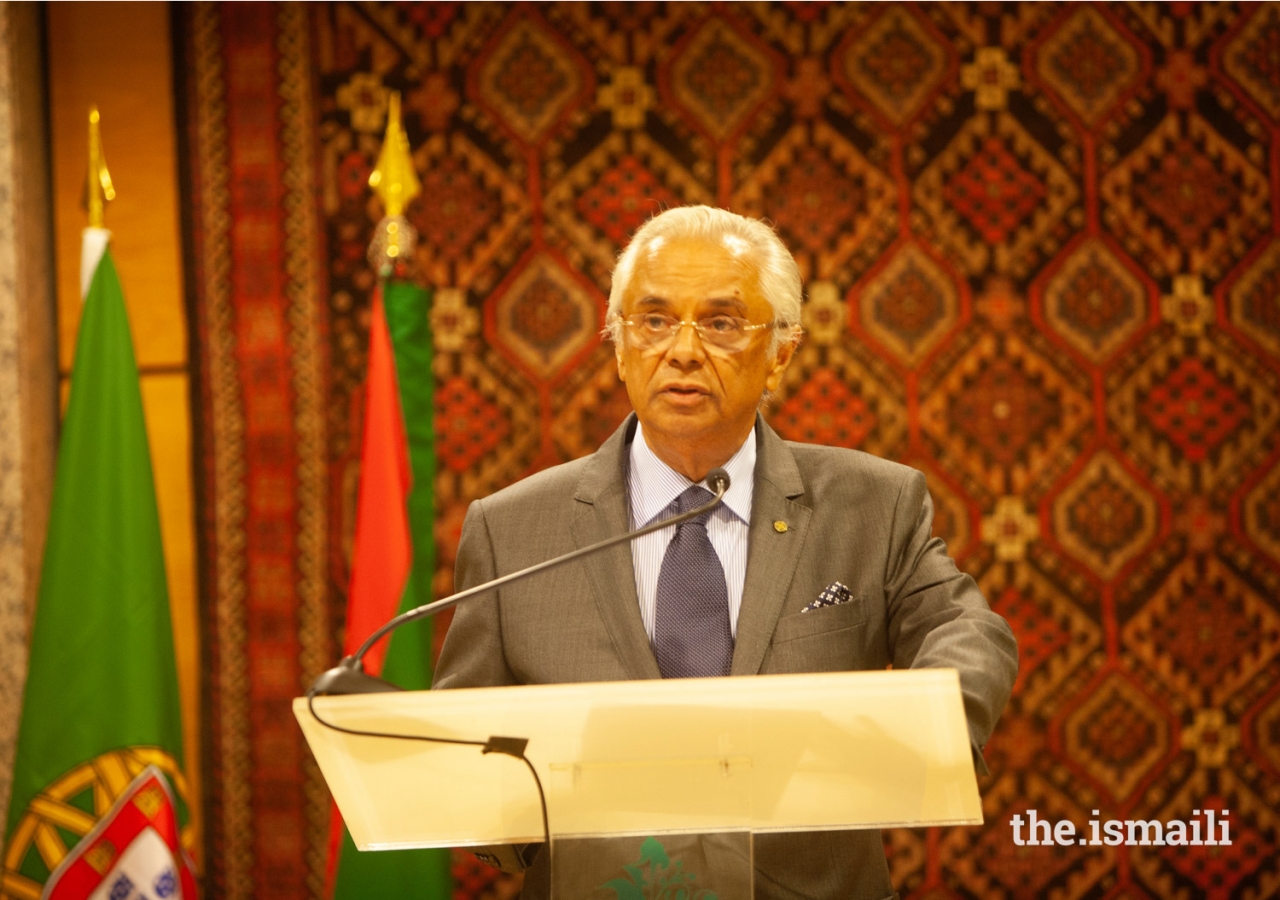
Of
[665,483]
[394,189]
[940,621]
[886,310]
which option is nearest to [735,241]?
[665,483]

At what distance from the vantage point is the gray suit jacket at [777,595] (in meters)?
1.58

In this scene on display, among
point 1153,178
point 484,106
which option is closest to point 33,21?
point 484,106

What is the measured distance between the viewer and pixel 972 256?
11.1ft

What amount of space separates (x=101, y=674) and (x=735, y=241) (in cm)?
188

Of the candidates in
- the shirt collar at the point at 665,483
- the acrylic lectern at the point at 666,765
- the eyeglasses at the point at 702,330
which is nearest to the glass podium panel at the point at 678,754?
the acrylic lectern at the point at 666,765

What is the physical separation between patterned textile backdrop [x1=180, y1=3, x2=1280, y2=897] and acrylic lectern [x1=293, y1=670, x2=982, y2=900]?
2159 mm

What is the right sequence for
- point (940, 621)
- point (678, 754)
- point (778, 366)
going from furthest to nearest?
point (778, 366) → point (940, 621) → point (678, 754)

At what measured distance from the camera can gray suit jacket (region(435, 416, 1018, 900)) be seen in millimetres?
1580

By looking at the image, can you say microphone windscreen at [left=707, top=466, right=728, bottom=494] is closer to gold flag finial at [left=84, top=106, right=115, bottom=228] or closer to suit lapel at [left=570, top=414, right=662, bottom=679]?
suit lapel at [left=570, top=414, right=662, bottom=679]

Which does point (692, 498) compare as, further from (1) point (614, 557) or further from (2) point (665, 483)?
(1) point (614, 557)

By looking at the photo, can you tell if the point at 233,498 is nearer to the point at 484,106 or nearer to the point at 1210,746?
the point at 484,106

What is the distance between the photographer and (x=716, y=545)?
68.9 inches

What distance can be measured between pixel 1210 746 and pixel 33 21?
408 cm

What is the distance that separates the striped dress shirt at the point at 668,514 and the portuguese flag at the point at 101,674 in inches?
58.6
